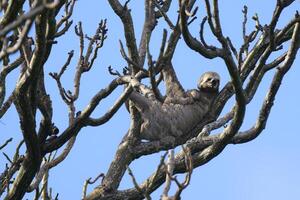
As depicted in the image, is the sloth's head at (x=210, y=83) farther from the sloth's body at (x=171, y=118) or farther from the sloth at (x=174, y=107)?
the sloth's body at (x=171, y=118)

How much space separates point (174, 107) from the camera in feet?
38.6

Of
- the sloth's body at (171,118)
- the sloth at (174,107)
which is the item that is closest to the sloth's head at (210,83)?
the sloth at (174,107)

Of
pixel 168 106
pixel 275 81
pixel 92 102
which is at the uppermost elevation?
pixel 168 106

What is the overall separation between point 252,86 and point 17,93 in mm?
2802

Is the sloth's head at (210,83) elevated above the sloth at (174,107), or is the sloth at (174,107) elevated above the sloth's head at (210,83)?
the sloth's head at (210,83)

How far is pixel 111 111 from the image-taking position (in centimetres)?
812

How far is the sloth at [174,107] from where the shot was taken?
35.7 ft

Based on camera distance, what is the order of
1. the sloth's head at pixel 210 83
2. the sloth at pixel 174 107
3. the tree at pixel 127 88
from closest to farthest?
the tree at pixel 127 88 → the sloth at pixel 174 107 → the sloth's head at pixel 210 83

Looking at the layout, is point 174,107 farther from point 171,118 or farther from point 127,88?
point 127,88

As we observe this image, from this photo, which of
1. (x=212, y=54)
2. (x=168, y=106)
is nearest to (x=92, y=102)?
(x=212, y=54)

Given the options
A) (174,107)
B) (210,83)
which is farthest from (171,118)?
(210,83)

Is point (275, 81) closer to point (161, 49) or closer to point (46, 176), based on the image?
point (161, 49)

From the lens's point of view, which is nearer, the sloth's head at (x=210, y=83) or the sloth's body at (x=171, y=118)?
the sloth's body at (x=171, y=118)

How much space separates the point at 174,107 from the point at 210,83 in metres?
0.91
